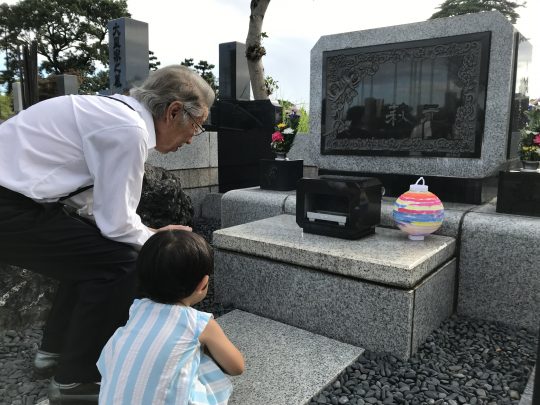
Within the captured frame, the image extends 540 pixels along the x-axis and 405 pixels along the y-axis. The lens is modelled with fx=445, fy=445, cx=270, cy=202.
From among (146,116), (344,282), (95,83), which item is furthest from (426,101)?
(95,83)

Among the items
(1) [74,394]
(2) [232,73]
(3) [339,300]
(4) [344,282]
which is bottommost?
(1) [74,394]

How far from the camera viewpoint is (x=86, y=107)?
1835mm

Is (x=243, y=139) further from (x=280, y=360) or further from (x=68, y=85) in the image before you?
(x=68, y=85)

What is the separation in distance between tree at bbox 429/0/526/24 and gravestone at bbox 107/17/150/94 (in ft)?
88.5

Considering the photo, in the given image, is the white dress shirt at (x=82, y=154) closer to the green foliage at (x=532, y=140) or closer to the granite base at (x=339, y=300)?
the granite base at (x=339, y=300)

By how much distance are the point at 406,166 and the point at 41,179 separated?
10.1 ft

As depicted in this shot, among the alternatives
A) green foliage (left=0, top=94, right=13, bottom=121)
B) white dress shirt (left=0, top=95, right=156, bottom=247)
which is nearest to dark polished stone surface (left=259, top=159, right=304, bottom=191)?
white dress shirt (left=0, top=95, right=156, bottom=247)

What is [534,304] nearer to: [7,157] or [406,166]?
[406,166]

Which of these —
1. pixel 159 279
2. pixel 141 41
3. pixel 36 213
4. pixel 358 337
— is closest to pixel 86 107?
pixel 36 213

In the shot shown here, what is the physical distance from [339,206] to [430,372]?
1254 millimetres

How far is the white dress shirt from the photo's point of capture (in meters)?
1.74

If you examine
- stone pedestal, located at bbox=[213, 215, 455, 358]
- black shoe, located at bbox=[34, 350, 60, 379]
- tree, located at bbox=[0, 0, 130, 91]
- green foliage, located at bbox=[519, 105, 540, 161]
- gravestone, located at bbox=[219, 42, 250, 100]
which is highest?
tree, located at bbox=[0, 0, 130, 91]

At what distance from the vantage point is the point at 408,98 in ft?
12.8

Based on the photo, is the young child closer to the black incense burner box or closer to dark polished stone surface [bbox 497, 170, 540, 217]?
the black incense burner box
